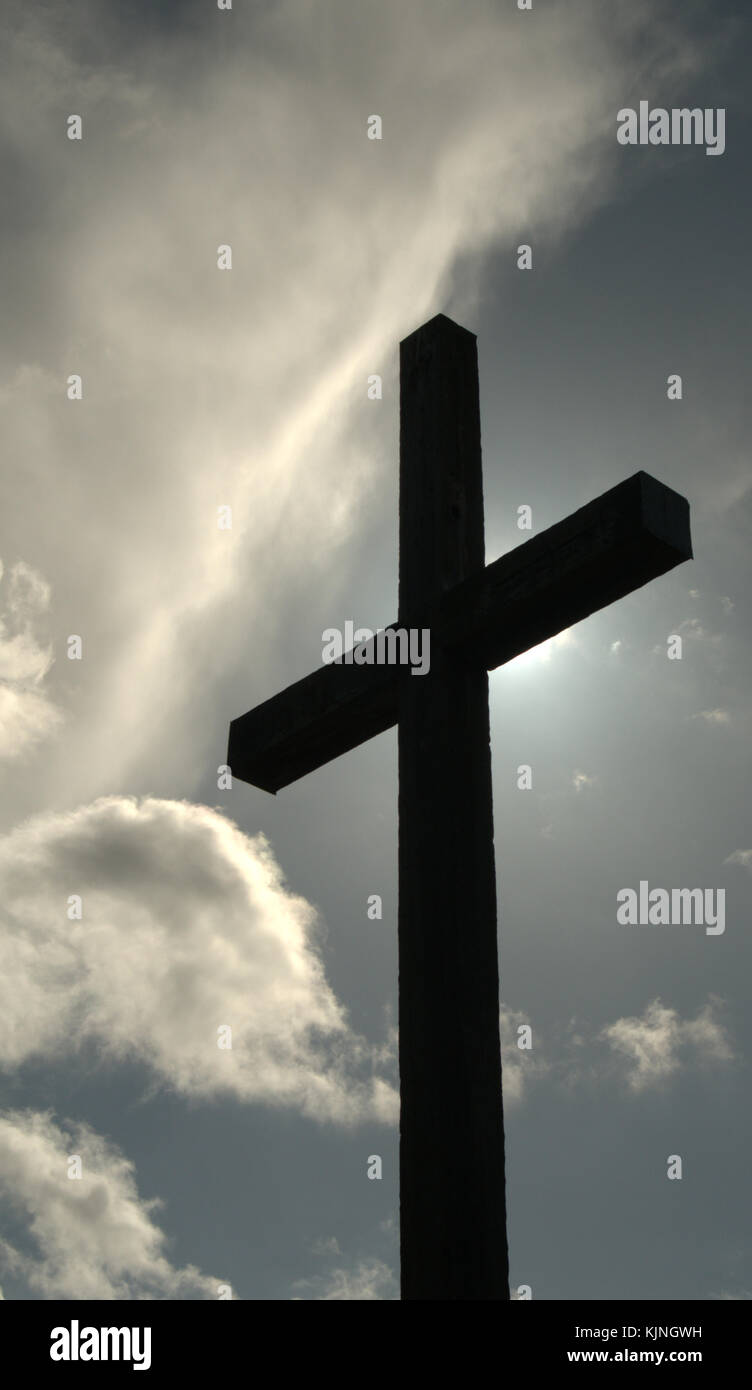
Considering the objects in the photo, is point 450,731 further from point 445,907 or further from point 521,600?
point 445,907

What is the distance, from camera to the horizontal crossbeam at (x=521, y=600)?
3.79m

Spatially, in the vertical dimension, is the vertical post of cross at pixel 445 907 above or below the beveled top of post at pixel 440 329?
below

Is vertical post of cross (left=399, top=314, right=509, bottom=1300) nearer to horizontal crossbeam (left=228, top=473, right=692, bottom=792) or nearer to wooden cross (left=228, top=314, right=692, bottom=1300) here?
wooden cross (left=228, top=314, right=692, bottom=1300)

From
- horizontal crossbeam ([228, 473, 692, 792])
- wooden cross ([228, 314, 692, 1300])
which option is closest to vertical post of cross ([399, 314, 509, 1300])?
wooden cross ([228, 314, 692, 1300])

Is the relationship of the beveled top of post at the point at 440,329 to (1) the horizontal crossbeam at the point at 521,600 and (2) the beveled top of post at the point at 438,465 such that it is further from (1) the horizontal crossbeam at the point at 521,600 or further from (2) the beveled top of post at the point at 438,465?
(1) the horizontal crossbeam at the point at 521,600

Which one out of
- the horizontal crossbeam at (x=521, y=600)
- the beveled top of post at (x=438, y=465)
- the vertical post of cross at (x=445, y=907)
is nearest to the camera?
the vertical post of cross at (x=445, y=907)

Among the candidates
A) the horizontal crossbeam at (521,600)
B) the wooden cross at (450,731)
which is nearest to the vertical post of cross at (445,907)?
the wooden cross at (450,731)

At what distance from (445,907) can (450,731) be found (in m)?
0.55

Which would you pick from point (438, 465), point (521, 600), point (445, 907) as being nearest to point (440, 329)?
point (438, 465)

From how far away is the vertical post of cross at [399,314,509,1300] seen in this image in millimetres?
3287

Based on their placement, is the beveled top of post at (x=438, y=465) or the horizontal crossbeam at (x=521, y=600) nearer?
the horizontal crossbeam at (x=521, y=600)
